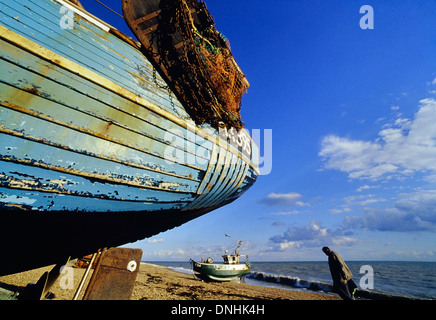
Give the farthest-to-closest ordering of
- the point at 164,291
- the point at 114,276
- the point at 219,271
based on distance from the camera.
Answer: the point at 219,271
the point at 164,291
the point at 114,276

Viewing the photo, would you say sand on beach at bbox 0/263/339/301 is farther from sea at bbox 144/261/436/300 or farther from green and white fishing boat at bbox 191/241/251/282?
sea at bbox 144/261/436/300

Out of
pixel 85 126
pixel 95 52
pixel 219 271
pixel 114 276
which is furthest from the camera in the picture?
pixel 219 271

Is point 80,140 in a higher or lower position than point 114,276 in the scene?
higher

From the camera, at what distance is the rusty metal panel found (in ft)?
6.44

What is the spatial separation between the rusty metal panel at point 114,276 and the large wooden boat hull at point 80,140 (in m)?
0.61

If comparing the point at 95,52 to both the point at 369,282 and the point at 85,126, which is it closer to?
the point at 85,126

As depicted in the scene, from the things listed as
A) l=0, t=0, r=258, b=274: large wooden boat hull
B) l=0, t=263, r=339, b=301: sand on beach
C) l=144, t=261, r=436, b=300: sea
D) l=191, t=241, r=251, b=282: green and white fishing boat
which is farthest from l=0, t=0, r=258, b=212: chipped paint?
l=144, t=261, r=436, b=300: sea

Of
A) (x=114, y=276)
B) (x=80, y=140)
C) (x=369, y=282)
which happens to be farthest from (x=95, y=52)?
(x=369, y=282)

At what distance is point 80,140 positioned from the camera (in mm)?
2119

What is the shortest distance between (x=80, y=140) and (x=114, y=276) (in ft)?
4.94

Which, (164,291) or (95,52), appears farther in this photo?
(164,291)

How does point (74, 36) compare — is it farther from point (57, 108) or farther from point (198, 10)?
point (198, 10)

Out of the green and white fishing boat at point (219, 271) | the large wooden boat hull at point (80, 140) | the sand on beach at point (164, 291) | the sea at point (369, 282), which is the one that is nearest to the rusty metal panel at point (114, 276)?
the large wooden boat hull at point (80, 140)
